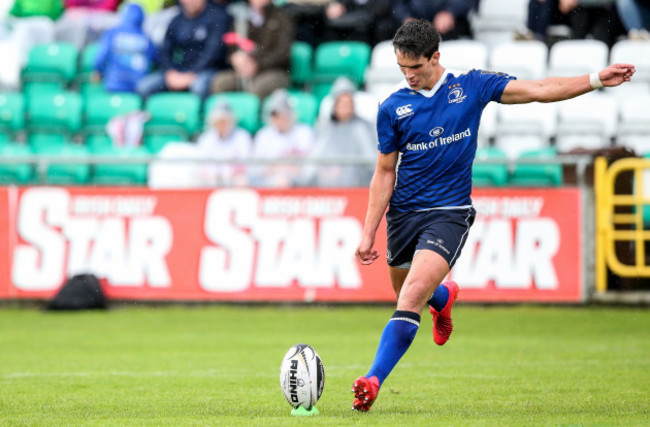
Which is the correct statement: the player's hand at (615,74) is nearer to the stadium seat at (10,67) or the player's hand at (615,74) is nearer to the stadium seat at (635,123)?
the stadium seat at (635,123)

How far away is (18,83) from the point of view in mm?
19781

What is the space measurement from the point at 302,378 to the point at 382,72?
11.4 m

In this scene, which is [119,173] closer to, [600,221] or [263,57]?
A: [263,57]

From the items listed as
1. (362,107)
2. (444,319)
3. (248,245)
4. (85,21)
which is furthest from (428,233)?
(85,21)

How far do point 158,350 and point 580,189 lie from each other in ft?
20.1

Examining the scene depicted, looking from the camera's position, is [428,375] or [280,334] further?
[280,334]

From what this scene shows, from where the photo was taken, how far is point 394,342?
652 centimetres

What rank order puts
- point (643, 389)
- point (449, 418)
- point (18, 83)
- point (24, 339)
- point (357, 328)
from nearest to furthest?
point (449, 418) → point (643, 389) → point (24, 339) → point (357, 328) → point (18, 83)

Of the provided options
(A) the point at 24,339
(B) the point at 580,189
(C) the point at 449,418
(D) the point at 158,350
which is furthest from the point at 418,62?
(B) the point at 580,189

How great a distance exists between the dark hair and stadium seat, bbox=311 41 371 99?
1128 cm

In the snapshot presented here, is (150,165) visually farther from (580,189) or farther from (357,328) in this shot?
→ (580,189)

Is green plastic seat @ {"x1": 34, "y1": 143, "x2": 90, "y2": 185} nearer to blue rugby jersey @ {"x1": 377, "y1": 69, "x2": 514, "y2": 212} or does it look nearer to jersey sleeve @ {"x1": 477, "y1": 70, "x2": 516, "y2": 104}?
blue rugby jersey @ {"x1": 377, "y1": 69, "x2": 514, "y2": 212}

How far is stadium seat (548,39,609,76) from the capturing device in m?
16.6

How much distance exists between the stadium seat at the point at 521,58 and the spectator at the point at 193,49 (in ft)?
14.6
